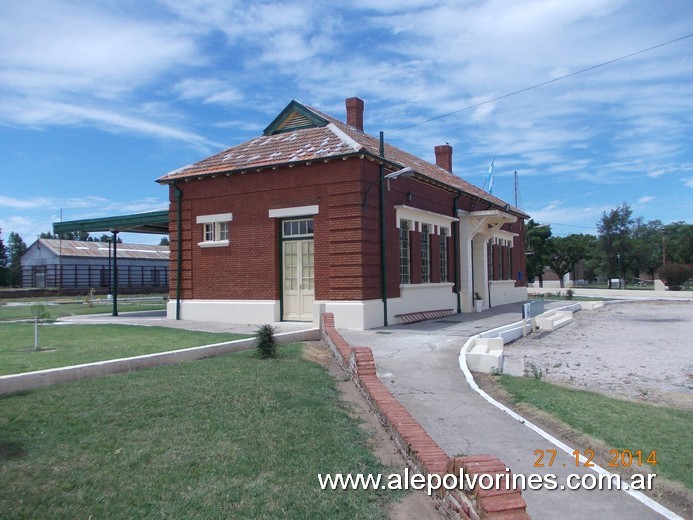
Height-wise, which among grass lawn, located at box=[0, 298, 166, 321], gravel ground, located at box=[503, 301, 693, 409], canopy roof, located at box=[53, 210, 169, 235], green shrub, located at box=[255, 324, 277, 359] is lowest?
gravel ground, located at box=[503, 301, 693, 409]

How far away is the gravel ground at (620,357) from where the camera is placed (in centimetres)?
952

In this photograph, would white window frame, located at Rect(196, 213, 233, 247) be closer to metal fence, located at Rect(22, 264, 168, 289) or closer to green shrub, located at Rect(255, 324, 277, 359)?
green shrub, located at Rect(255, 324, 277, 359)

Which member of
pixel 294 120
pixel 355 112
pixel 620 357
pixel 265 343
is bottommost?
pixel 620 357

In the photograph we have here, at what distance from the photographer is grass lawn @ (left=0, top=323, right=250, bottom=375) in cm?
902

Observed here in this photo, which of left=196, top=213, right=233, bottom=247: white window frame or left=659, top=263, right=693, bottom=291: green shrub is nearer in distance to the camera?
left=196, top=213, right=233, bottom=247: white window frame

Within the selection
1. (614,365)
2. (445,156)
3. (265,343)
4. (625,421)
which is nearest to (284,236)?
(265,343)

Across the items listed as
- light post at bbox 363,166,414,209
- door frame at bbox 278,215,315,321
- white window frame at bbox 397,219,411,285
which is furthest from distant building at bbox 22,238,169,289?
light post at bbox 363,166,414,209

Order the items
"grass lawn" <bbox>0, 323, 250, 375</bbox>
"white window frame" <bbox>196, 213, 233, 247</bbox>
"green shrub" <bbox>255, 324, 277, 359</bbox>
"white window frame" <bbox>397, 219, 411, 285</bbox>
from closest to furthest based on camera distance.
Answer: "grass lawn" <bbox>0, 323, 250, 375</bbox> → "green shrub" <bbox>255, 324, 277, 359</bbox> → "white window frame" <bbox>196, 213, 233, 247</bbox> → "white window frame" <bbox>397, 219, 411, 285</bbox>

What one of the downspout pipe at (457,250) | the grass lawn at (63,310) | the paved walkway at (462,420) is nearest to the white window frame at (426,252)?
the downspout pipe at (457,250)

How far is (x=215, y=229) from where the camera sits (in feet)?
59.0

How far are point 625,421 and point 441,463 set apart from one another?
356 cm

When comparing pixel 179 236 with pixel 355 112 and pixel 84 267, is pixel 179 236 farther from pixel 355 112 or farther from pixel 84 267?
pixel 84 267

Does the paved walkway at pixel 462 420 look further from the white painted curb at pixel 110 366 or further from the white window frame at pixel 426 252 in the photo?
the white window frame at pixel 426 252

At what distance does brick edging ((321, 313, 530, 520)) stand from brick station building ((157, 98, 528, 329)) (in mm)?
7581
